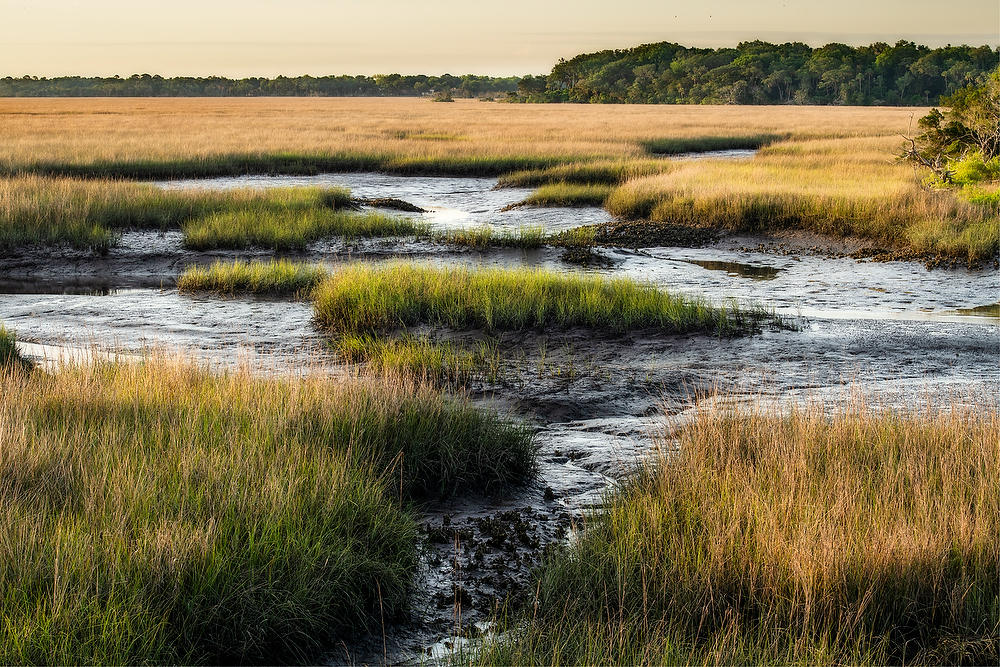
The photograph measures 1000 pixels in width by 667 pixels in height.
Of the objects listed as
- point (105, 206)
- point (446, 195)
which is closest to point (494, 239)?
point (105, 206)

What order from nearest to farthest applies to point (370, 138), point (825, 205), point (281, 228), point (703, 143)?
point (281, 228), point (825, 205), point (703, 143), point (370, 138)

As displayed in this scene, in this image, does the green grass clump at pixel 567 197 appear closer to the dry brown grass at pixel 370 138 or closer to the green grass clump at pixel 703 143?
the dry brown grass at pixel 370 138

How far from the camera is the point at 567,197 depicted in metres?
22.0

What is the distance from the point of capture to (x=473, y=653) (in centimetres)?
378

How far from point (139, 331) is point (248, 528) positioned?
748 centimetres

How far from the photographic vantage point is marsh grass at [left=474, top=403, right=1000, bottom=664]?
3.69 m

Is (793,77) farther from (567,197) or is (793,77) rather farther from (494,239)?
(494,239)

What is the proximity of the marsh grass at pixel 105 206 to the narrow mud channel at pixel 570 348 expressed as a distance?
0.61 m

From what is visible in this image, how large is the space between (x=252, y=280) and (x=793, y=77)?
115 metres

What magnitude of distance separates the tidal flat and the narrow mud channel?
0.12 feet

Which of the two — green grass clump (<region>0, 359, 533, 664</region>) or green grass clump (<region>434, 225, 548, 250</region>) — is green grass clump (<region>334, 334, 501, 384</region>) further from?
green grass clump (<region>434, 225, 548, 250</region>)

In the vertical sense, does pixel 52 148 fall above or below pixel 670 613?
above

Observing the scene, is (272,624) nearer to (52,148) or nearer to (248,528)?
(248,528)

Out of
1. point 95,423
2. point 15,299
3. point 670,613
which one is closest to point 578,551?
point 670,613
